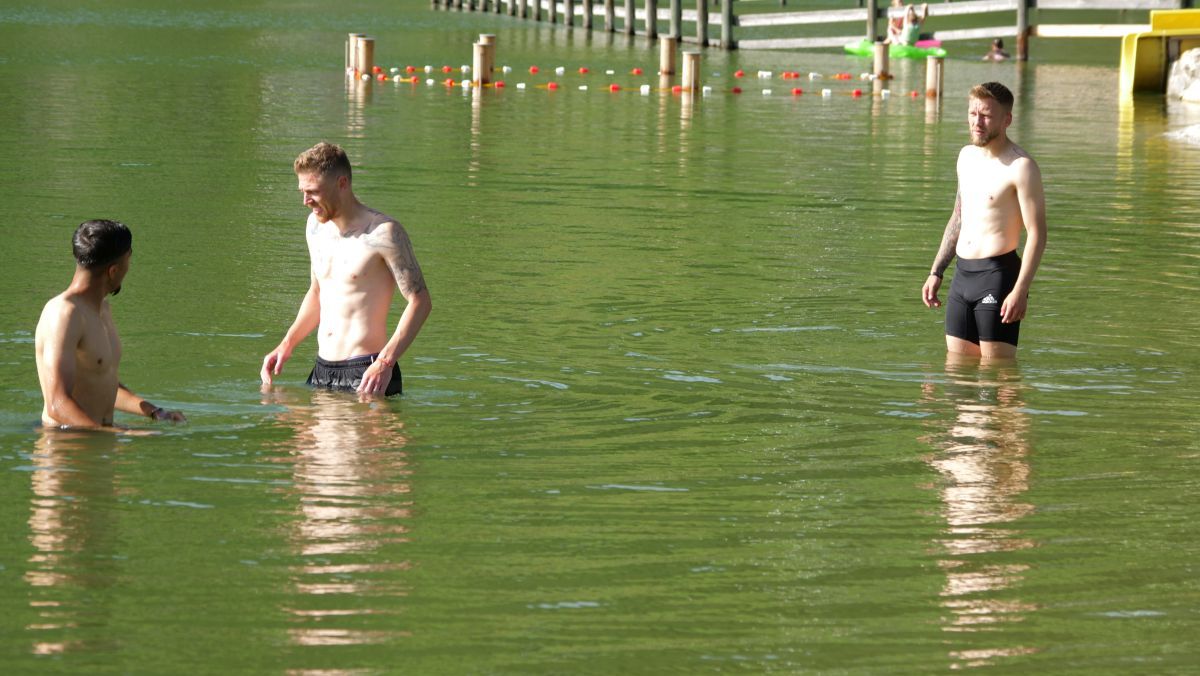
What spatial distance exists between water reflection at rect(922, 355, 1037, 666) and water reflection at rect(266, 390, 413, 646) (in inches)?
78.7

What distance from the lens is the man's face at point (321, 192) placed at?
8742 millimetres

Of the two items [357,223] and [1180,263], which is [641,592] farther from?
[1180,263]

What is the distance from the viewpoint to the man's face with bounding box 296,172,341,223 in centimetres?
874

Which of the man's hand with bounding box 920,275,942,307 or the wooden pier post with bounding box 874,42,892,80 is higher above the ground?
the wooden pier post with bounding box 874,42,892,80

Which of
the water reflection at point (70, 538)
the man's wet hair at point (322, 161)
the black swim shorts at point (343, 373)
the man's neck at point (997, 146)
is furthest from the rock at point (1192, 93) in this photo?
the water reflection at point (70, 538)

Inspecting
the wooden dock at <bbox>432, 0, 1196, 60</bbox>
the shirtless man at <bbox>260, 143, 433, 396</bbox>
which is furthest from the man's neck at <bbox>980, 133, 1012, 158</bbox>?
the wooden dock at <bbox>432, 0, 1196, 60</bbox>

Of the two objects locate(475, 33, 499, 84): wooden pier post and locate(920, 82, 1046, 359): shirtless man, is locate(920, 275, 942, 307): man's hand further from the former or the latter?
locate(475, 33, 499, 84): wooden pier post

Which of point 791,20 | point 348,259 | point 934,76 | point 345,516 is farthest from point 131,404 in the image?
point 791,20

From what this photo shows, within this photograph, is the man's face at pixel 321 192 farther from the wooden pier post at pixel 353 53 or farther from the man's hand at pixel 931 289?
the wooden pier post at pixel 353 53

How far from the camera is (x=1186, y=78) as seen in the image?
31.6 meters

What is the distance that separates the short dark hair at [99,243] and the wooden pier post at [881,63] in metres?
28.1

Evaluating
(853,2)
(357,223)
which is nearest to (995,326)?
(357,223)

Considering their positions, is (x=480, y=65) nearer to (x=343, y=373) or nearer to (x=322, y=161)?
(x=343, y=373)

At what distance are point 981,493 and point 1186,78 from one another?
25270 millimetres
